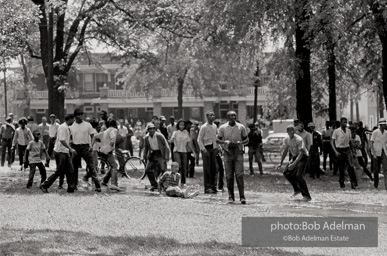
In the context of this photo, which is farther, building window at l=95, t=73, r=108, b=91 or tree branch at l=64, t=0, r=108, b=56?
building window at l=95, t=73, r=108, b=91

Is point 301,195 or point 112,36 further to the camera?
point 112,36

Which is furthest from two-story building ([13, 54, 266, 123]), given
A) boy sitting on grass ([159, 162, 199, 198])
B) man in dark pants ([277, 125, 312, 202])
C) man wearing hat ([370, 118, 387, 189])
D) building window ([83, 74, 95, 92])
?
man in dark pants ([277, 125, 312, 202])

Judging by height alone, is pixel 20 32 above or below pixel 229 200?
above

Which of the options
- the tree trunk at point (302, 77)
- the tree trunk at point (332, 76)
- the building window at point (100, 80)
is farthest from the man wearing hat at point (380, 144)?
the building window at point (100, 80)

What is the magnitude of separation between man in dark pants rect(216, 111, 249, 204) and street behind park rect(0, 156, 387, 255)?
1.71 feet

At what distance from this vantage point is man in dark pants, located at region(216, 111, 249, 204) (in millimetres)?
16359

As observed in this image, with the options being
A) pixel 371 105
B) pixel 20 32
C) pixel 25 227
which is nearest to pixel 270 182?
pixel 20 32

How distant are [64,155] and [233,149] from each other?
4094 millimetres

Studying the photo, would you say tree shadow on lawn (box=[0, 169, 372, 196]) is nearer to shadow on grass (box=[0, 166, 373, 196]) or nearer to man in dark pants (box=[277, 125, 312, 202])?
shadow on grass (box=[0, 166, 373, 196])

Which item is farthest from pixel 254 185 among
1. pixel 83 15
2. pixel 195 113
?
pixel 195 113

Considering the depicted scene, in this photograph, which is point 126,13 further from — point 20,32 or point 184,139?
point 184,139

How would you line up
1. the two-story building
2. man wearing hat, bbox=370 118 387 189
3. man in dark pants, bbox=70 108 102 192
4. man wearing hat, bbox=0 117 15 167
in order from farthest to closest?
the two-story building → man wearing hat, bbox=0 117 15 167 → man wearing hat, bbox=370 118 387 189 → man in dark pants, bbox=70 108 102 192

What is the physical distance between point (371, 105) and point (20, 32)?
58916 mm

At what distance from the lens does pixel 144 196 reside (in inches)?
712
